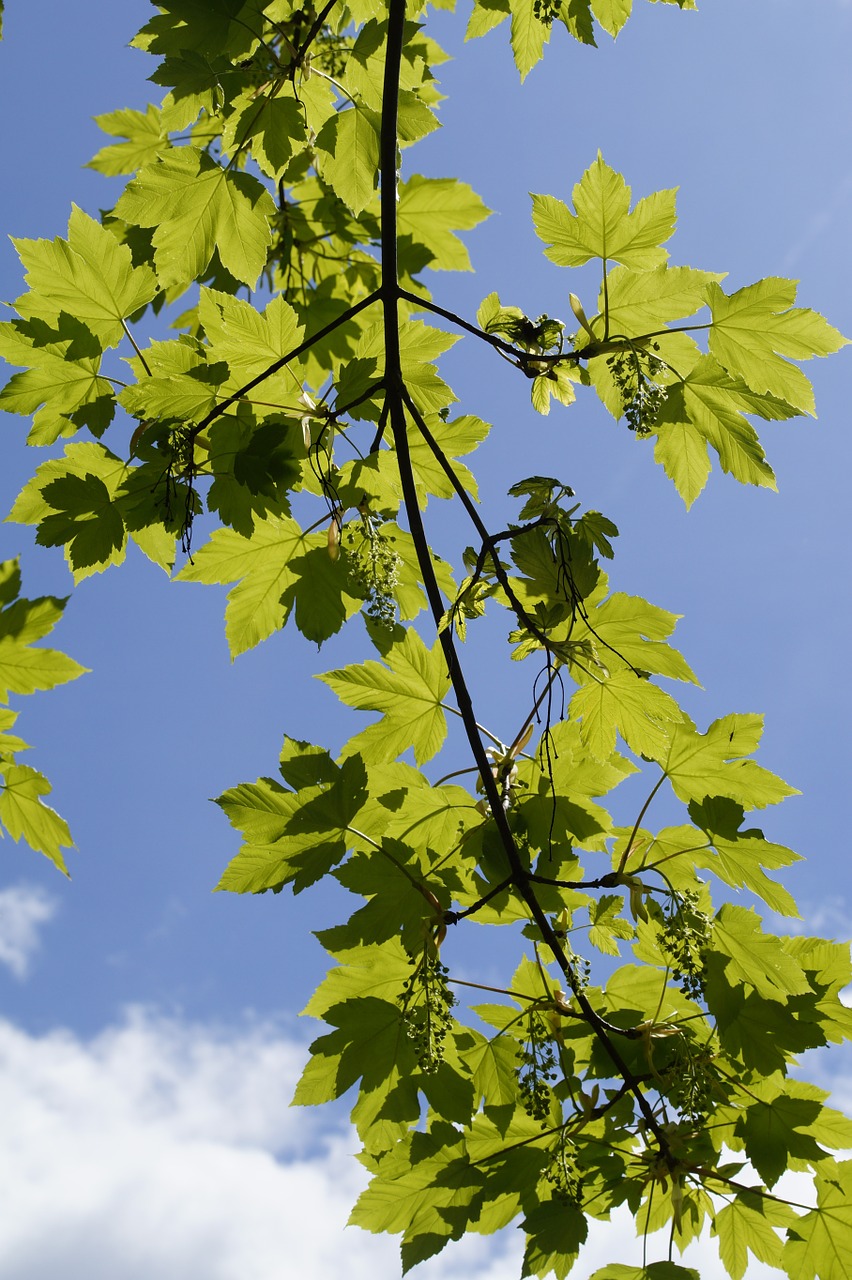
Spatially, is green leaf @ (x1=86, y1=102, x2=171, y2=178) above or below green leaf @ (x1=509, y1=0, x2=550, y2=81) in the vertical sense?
above

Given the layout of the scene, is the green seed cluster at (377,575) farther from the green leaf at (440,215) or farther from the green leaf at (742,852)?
the green leaf at (440,215)

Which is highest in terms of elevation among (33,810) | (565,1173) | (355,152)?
(355,152)

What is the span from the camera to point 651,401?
2.41m

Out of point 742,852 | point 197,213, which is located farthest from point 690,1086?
point 197,213

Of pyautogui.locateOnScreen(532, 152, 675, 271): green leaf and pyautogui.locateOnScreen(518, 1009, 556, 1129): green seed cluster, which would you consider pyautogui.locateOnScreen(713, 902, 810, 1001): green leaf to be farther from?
pyautogui.locateOnScreen(532, 152, 675, 271): green leaf

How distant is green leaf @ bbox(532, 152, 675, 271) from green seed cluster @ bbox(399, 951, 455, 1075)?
1.84 meters

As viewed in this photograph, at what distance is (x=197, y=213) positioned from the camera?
2627 mm

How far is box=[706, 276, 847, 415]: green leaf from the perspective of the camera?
8.07ft

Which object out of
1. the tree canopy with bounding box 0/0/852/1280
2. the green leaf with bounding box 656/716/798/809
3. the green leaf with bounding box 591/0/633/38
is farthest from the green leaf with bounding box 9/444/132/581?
the green leaf with bounding box 591/0/633/38

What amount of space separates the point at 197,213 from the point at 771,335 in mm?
1621

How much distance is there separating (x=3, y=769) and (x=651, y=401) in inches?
81.7

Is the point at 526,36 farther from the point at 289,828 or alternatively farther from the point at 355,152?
the point at 289,828

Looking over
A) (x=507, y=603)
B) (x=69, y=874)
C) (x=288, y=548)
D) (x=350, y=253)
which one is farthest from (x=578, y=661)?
(x=350, y=253)

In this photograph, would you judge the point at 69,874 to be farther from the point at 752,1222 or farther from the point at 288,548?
the point at 752,1222
